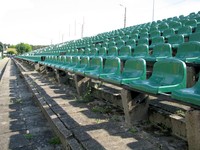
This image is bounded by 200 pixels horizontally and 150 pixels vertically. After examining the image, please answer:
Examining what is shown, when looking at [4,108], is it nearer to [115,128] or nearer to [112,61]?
[112,61]

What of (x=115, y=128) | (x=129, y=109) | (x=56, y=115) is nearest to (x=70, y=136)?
(x=115, y=128)

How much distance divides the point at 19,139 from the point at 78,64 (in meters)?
2.62

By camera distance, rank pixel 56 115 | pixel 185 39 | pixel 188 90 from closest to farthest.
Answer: pixel 188 90
pixel 56 115
pixel 185 39

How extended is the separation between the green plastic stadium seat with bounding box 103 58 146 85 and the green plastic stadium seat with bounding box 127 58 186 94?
15cm

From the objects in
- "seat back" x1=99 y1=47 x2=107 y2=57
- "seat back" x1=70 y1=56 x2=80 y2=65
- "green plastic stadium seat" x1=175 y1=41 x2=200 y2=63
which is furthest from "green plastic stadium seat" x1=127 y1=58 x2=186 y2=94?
"seat back" x1=99 y1=47 x2=107 y2=57

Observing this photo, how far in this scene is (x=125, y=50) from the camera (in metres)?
5.92

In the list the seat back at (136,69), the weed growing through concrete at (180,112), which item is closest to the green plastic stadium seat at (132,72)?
the seat back at (136,69)

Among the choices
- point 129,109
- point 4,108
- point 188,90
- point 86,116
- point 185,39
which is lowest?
point 4,108

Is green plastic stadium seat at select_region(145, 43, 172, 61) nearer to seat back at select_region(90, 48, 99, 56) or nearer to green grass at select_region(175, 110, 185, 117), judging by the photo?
green grass at select_region(175, 110, 185, 117)

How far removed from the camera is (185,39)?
561 centimetres

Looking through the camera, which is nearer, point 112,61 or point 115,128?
point 115,128

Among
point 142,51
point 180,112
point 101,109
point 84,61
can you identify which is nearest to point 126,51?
point 142,51

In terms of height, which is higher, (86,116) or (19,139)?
(86,116)

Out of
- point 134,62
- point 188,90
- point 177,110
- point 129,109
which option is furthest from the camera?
point 134,62
